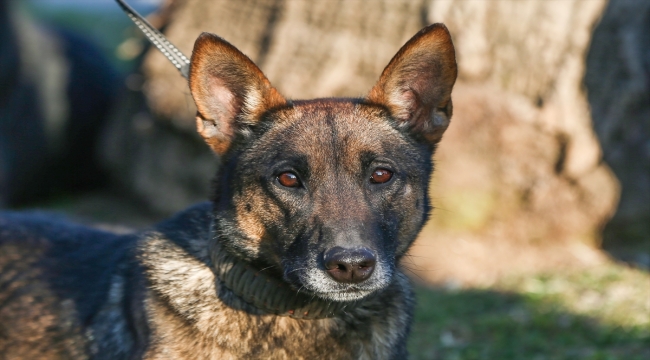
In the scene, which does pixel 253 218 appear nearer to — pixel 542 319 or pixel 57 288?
pixel 57 288

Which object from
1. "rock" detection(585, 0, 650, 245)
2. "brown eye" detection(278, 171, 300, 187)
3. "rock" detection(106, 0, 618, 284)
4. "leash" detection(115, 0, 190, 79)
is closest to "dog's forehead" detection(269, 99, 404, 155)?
"brown eye" detection(278, 171, 300, 187)

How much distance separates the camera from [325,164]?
11.1 feet

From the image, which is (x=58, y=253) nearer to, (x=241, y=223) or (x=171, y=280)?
(x=171, y=280)

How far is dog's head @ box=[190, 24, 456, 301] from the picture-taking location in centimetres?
322

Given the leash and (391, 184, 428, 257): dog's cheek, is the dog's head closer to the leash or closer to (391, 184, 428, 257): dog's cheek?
(391, 184, 428, 257): dog's cheek

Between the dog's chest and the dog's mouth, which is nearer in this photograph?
the dog's mouth

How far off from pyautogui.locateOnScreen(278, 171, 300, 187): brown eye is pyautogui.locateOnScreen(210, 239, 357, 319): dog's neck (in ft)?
1.40

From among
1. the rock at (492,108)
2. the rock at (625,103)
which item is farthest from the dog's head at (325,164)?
the rock at (625,103)

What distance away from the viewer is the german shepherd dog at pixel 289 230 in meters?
3.30

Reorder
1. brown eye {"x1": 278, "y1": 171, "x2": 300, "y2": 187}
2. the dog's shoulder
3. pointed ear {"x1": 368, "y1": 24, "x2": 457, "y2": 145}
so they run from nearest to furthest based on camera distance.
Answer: brown eye {"x1": 278, "y1": 171, "x2": 300, "y2": 187}, pointed ear {"x1": 368, "y1": 24, "x2": 457, "y2": 145}, the dog's shoulder

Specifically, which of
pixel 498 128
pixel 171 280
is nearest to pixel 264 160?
pixel 171 280

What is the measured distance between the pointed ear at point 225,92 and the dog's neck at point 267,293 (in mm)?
566

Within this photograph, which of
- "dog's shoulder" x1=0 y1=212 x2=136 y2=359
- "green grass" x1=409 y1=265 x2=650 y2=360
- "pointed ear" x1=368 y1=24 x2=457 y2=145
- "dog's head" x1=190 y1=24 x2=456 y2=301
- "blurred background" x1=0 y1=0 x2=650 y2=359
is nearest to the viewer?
"dog's head" x1=190 y1=24 x2=456 y2=301

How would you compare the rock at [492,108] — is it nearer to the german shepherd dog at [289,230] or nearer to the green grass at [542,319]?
the green grass at [542,319]
